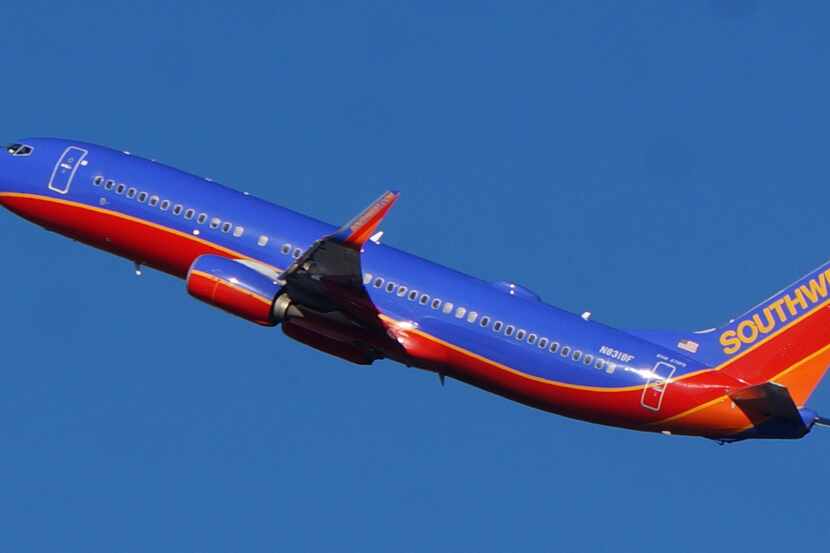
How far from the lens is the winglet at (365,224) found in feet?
214

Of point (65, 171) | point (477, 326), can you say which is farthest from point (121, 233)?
point (477, 326)

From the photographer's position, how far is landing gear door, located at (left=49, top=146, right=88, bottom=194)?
2901 inches

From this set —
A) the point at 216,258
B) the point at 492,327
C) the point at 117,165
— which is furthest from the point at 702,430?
the point at 117,165

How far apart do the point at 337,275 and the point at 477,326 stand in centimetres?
527

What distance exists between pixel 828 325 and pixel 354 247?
16.7 metres

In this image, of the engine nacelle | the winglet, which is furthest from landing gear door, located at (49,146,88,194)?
the winglet

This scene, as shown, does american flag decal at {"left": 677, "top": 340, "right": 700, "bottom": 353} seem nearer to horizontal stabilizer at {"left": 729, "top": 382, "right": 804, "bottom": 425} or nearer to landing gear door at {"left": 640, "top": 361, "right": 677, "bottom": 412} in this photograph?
landing gear door at {"left": 640, "top": 361, "right": 677, "bottom": 412}

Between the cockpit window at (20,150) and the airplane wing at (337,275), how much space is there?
13.1 m

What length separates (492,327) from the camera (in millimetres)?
68500

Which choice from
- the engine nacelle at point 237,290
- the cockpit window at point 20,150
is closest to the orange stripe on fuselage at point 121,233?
the engine nacelle at point 237,290

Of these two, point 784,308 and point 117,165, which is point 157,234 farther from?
point 784,308

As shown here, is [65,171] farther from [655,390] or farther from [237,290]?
[655,390]

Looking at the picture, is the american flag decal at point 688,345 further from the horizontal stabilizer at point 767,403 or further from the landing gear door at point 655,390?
the horizontal stabilizer at point 767,403

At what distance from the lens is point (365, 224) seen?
65750 millimetres
